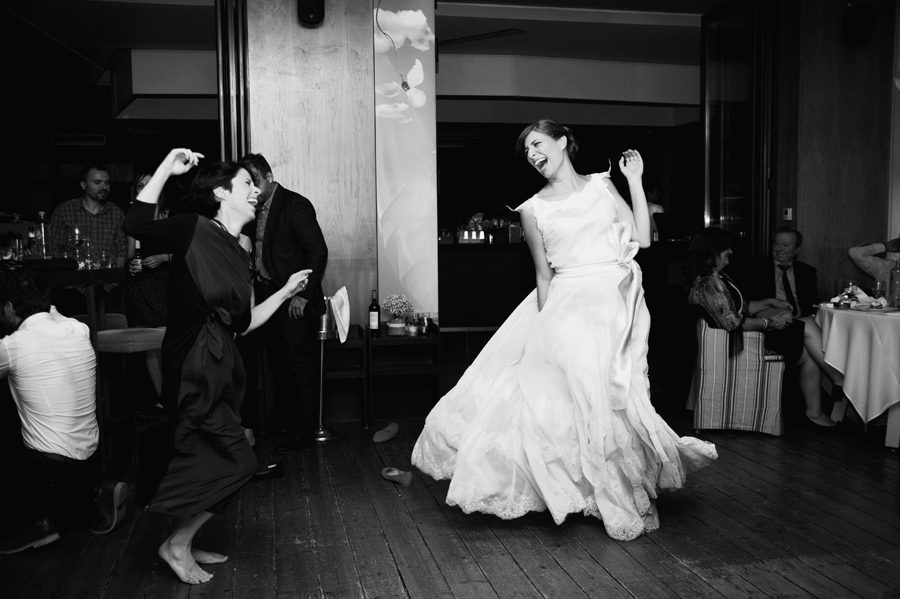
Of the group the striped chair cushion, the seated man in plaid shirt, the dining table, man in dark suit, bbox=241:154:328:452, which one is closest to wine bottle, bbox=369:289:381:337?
man in dark suit, bbox=241:154:328:452

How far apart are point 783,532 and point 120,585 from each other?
2.57m

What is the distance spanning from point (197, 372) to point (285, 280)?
6.48 feet

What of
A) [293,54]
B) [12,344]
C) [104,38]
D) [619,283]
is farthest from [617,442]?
[104,38]

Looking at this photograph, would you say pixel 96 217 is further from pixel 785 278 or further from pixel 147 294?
pixel 785 278

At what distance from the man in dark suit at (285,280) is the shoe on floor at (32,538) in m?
1.66

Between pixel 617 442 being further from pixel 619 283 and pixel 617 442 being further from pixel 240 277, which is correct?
pixel 240 277

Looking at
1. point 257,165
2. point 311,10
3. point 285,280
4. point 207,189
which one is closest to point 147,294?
point 285,280

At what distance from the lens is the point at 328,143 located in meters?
5.68

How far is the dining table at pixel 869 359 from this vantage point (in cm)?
470

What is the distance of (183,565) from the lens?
301cm

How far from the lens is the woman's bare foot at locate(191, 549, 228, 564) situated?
3.15 metres

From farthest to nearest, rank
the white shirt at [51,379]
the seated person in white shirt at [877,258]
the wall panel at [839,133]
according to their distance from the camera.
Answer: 1. the wall panel at [839,133]
2. the seated person in white shirt at [877,258]
3. the white shirt at [51,379]

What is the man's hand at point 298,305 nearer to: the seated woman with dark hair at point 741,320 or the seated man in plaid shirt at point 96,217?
the seated man in plaid shirt at point 96,217

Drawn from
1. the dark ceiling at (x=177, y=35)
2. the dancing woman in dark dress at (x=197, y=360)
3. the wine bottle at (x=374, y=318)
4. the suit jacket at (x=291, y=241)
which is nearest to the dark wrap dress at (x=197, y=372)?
the dancing woman in dark dress at (x=197, y=360)
